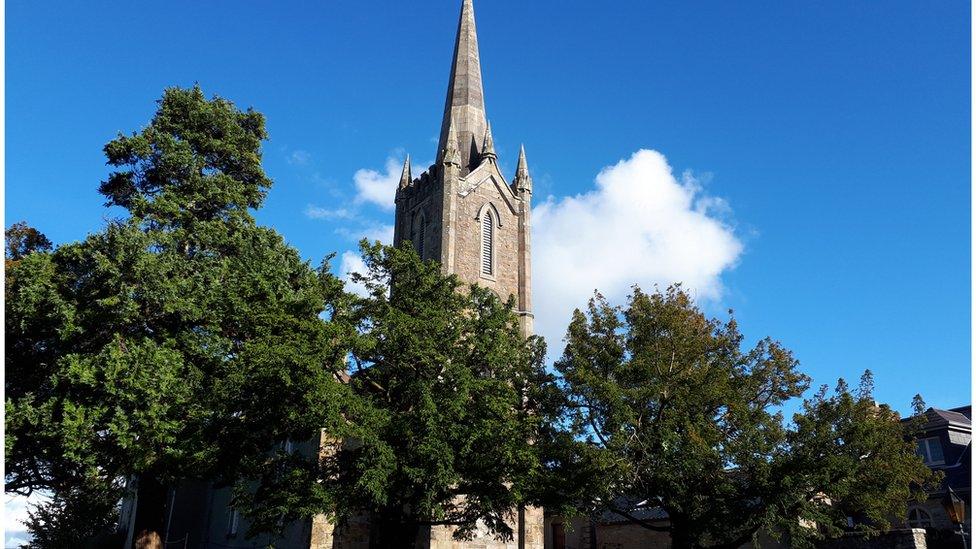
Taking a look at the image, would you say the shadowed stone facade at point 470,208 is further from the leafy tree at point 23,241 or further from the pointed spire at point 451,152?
the leafy tree at point 23,241

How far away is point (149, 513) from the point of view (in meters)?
20.5

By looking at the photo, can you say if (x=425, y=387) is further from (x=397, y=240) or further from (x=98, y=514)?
(x=98, y=514)

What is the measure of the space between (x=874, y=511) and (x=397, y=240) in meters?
27.3

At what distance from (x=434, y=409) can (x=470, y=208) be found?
19.7 metres

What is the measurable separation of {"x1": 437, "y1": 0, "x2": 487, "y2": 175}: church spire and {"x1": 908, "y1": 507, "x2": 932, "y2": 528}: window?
2581cm

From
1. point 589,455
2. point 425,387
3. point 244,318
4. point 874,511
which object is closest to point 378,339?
point 425,387

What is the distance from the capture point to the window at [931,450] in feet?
90.7

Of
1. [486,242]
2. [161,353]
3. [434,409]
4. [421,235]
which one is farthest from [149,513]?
[486,242]

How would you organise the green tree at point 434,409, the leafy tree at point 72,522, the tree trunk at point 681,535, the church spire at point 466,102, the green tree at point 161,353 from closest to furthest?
the green tree at point 161,353
the green tree at point 434,409
the tree trunk at point 681,535
the leafy tree at point 72,522
the church spire at point 466,102

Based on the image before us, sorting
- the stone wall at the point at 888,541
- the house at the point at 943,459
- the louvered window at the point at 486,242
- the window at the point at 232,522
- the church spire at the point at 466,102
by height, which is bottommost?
the stone wall at the point at 888,541

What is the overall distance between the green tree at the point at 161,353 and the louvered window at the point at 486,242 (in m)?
14.7

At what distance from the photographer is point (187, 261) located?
68.4ft

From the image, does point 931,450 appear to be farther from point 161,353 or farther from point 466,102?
point 466,102

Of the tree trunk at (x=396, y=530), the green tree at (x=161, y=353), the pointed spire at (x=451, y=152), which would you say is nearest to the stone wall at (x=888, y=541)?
the tree trunk at (x=396, y=530)
